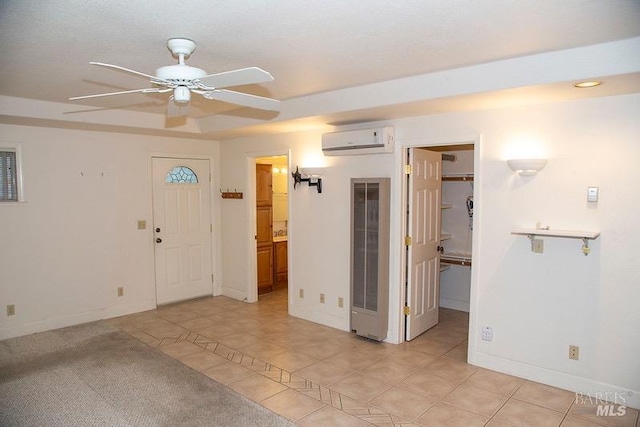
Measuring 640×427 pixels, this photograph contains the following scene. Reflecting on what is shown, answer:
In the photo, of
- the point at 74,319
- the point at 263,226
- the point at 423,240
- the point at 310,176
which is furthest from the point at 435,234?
the point at 74,319

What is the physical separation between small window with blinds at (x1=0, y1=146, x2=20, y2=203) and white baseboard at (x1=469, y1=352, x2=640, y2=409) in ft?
16.7

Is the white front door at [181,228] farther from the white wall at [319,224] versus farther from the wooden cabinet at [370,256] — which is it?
the wooden cabinet at [370,256]

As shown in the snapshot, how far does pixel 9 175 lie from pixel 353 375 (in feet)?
13.9

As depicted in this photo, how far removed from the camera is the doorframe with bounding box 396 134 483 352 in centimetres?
371

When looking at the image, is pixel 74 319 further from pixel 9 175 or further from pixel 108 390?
pixel 108 390

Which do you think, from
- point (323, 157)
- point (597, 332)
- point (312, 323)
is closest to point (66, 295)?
point (312, 323)

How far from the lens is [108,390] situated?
336 cm

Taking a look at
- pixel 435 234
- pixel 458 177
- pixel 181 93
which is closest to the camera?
pixel 181 93

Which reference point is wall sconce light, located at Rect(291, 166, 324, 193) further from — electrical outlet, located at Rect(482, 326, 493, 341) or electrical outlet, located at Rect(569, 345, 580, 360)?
electrical outlet, located at Rect(569, 345, 580, 360)

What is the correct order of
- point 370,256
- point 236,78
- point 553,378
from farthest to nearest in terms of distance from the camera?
1. point 370,256
2. point 553,378
3. point 236,78

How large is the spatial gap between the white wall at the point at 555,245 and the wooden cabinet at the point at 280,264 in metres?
2.64

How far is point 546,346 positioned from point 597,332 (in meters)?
0.41

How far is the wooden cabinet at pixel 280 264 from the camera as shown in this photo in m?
6.53

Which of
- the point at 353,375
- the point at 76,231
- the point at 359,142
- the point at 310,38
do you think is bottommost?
the point at 353,375
